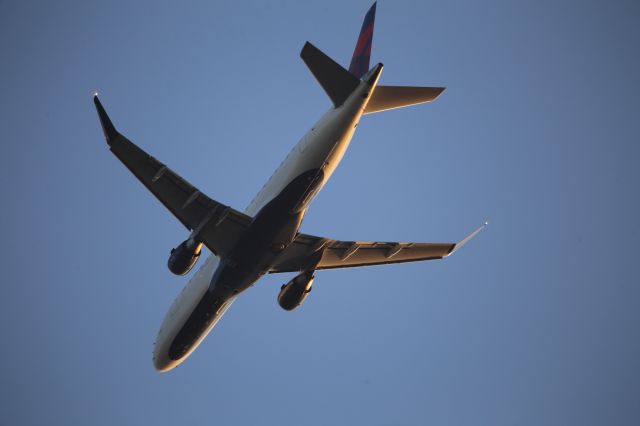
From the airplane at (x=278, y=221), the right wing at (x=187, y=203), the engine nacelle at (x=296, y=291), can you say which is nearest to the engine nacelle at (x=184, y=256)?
the airplane at (x=278, y=221)

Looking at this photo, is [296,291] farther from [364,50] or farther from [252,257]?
[364,50]

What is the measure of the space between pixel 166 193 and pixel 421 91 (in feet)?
29.5

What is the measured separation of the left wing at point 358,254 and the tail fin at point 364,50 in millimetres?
6527

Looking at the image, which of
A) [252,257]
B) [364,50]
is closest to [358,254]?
[252,257]

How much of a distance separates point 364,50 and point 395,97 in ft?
11.6

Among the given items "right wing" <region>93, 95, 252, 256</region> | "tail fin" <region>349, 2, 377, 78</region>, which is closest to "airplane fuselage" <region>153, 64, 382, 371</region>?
"right wing" <region>93, 95, 252, 256</region>

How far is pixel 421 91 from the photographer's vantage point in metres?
18.4

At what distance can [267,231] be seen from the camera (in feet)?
63.2

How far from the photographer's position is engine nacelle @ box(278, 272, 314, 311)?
2266 cm

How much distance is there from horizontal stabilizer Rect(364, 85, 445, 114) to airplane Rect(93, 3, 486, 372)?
0.11 ft

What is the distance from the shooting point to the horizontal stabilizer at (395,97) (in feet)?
60.8

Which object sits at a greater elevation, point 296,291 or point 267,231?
point 267,231

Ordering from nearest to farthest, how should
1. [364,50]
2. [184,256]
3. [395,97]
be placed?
1. [395,97]
2. [184,256]
3. [364,50]

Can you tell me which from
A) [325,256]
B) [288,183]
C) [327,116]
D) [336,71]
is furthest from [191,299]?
[336,71]
